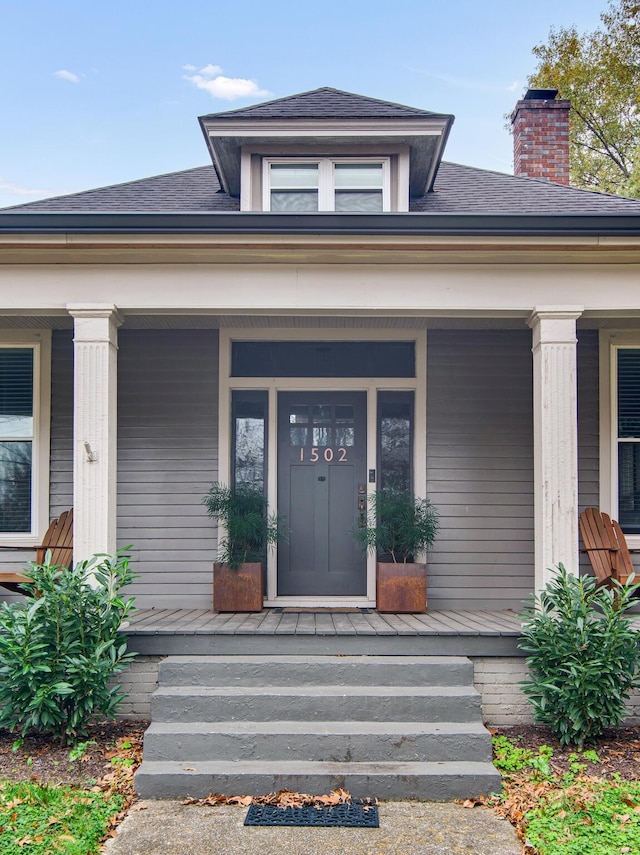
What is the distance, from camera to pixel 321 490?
599cm

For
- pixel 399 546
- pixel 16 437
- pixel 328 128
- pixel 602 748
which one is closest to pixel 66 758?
pixel 399 546

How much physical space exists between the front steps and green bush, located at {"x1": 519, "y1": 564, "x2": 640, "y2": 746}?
17.3 inches

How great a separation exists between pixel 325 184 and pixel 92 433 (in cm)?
307

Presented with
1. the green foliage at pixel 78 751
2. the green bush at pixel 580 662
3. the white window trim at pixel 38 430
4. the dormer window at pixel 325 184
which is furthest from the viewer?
the dormer window at pixel 325 184

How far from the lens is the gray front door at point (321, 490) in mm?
5957

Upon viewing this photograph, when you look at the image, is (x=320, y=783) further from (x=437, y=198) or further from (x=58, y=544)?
(x=437, y=198)

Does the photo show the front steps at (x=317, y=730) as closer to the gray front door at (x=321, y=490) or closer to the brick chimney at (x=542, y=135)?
the gray front door at (x=321, y=490)

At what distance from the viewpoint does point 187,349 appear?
5.96 m

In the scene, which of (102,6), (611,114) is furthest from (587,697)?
(102,6)

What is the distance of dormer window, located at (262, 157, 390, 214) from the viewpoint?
618 centimetres

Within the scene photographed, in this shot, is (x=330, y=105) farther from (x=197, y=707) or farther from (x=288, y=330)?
(x=197, y=707)

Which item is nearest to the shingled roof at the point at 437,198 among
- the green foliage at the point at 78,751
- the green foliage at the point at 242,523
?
the green foliage at the point at 242,523

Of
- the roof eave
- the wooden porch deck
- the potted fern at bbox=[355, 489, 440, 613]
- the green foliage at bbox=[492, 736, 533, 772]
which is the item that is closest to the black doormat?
the green foliage at bbox=[492, 736, 533, 772]

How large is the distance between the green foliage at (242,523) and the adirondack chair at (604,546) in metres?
2.45
